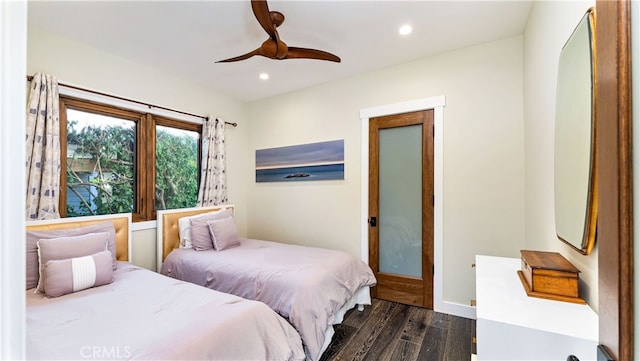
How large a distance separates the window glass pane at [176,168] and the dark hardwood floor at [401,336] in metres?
2.53

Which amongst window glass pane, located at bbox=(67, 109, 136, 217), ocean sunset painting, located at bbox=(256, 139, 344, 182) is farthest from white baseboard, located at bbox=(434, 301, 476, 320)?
window glass pane, located at bbox=(67, 109, 136, 217)

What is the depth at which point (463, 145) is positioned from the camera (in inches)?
105

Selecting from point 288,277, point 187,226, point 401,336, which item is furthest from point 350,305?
point 187,226

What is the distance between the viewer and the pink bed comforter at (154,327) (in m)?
1.25

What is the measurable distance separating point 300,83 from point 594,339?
3471mm

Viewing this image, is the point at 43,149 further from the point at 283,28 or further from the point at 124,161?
the point at 283,28

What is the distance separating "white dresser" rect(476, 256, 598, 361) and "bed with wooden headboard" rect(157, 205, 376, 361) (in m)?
1.25

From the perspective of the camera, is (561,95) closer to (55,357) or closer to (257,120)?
(55,357)

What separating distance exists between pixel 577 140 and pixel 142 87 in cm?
377

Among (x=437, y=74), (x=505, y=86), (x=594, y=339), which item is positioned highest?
(x=437, y=74)

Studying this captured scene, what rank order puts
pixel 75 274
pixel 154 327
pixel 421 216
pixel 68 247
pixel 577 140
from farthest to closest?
pixel 421 216, pixel 68 247, pixel 75 274, pixel 154 327, pixel 577 140

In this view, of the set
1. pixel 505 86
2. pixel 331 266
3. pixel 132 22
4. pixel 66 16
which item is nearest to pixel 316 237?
pixel 331 266

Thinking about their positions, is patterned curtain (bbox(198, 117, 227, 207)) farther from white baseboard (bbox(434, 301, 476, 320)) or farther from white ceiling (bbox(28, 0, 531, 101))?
white baseboard (bbox(434, 301, 476, 320))

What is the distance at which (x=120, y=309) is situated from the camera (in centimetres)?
161
